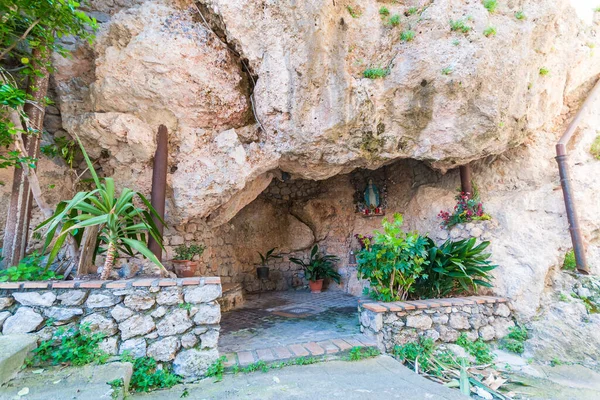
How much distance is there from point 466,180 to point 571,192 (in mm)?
1136

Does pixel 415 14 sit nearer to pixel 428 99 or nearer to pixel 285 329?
pixel 428 99

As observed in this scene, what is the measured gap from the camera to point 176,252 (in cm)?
416

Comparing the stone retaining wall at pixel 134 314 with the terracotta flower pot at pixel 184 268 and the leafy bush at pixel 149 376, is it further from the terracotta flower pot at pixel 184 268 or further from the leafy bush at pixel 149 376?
the terracotta flower pot at pixel 184 268

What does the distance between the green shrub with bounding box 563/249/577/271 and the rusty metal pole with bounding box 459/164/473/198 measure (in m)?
1.26

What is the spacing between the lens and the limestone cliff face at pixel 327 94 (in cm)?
322

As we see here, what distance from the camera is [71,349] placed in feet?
6.53

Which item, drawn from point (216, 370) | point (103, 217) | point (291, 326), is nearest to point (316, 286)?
point (291, 326)

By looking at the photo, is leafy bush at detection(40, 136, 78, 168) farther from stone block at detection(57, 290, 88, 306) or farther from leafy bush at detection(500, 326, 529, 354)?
leafy bush at detection(500, 326, 529, 354)

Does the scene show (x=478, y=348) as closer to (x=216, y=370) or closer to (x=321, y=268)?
(x=216, y=370)

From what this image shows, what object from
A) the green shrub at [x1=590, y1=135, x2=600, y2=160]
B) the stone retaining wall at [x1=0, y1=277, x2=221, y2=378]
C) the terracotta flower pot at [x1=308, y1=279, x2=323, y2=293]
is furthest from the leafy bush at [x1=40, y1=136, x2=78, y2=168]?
the green shrub at [x1=590, y1=135, x2=600, y2=160]

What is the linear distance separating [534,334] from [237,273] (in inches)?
189

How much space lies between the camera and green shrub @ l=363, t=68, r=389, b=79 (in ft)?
11.1

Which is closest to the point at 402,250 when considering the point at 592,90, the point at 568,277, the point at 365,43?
the point at 568,277

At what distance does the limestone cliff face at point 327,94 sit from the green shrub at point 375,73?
5 centimetres
